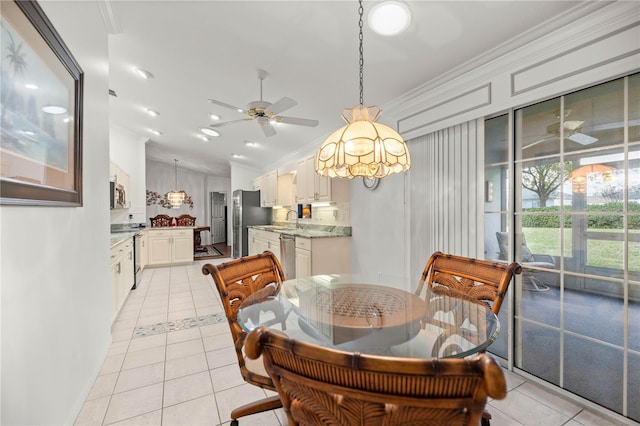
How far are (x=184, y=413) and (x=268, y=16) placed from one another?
2747 mm

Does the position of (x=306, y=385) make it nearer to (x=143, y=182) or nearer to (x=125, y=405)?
(x=125, y=405)

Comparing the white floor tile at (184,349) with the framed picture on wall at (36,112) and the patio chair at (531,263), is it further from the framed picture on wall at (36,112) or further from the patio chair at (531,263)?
the patio chair at (531,263)

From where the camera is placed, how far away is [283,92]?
3.31 m

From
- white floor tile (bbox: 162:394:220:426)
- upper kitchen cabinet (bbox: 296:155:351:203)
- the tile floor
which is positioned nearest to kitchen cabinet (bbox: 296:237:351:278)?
upper kitchen cabinet (bbox: 296:155:351:203)

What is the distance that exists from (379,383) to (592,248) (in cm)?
199

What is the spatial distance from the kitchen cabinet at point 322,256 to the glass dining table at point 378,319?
6.59 feet

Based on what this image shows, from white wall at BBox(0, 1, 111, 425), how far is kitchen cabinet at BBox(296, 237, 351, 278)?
223 centimetres

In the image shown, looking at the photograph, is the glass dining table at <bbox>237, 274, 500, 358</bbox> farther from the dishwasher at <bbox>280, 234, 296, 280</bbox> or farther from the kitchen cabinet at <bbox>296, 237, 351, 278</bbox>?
the dishwasher at <bbox>280, 234, 296, 280</bbox>

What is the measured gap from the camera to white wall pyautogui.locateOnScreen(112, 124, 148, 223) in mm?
6168

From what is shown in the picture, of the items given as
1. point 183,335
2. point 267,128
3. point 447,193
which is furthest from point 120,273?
point 447,193

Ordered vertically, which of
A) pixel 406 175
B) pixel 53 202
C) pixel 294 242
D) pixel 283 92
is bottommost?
pixel 294 242

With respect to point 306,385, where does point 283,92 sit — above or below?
above

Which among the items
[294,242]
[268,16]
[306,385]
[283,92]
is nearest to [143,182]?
[294,242]

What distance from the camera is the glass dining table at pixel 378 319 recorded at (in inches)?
44.8
